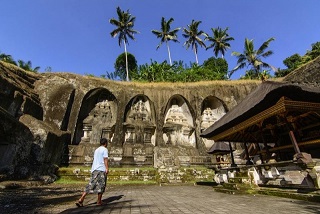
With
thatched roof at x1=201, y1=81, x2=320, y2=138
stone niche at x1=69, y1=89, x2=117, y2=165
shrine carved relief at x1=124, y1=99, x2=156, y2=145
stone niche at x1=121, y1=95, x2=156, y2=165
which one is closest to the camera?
thatched roof at x1=201, y1=81, x2=320, y2=138

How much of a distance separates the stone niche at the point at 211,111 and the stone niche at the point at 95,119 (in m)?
9.97

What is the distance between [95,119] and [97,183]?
17754 millimetres

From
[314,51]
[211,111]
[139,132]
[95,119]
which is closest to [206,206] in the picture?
[139,132]

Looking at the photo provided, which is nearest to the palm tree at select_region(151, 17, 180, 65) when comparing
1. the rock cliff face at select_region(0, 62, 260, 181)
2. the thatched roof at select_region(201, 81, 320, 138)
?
the rock cliff face at select_region(0, 62, 260, 181)

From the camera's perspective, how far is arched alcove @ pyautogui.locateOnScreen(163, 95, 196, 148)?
892 inches

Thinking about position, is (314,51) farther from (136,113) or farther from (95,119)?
(95,119)

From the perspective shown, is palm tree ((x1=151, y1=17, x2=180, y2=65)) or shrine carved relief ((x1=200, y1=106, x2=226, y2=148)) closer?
shrine carved relief ((x1=200, y1=106, x2=226, y2=148))

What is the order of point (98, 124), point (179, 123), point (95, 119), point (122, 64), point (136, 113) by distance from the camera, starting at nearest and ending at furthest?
point (98, 124)
point (95, 119)
point (136, 113)
point (179, 123)
point (122, 64)

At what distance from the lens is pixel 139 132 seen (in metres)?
21.8

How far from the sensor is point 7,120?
9.65 meters

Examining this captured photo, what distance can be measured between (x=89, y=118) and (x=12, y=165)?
39.9 ft

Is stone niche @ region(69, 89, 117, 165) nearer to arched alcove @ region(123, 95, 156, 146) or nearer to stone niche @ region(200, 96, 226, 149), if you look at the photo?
arched alcove @ region(123, 95, 156, 146)

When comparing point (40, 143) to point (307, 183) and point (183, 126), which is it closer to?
point (307, 183)

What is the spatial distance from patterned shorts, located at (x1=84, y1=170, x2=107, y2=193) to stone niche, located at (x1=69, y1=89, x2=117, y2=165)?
13952 millimetres
